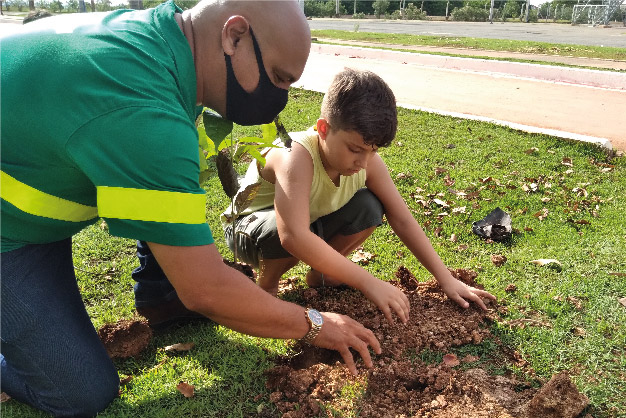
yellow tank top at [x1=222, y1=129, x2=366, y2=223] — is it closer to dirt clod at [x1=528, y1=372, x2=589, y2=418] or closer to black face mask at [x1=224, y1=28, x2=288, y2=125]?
black face mask at [x1=224, y1=28, x2=288, y2=125]

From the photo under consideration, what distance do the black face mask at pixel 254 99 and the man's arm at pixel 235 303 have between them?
562 millimetres

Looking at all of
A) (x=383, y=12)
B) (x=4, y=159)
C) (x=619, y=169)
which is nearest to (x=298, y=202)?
(x=4, y=159)

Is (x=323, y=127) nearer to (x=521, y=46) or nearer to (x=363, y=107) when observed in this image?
(x=363, y=107)

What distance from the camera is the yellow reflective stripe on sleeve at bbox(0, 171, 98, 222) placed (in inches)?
71.6

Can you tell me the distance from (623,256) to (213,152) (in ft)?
8.24

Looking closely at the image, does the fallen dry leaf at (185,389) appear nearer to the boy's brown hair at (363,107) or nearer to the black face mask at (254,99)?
the black face mask at (254,99)

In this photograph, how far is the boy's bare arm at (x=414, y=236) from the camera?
2.75m

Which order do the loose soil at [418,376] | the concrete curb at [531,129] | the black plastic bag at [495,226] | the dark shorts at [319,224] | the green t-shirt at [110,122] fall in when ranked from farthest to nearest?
the concrete curb at [531,129] → the black plastic bag at [495,226] → the dark shorts at [319,224] → the loose soil at [418,376] → the green t-shirt at [110,122]

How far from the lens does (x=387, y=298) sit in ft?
7.70

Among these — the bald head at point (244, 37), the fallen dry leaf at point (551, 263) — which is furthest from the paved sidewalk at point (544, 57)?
the bald head at point (244, 37)

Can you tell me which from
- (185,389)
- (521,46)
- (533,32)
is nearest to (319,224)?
(185,389)

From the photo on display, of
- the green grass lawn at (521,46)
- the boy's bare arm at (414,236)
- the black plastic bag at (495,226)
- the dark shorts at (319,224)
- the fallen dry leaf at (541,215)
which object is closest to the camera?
the boy's bare arm at (414,236)

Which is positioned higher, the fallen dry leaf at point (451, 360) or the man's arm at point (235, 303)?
the man's arm at point (235, 303)

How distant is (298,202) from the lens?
2.48m
